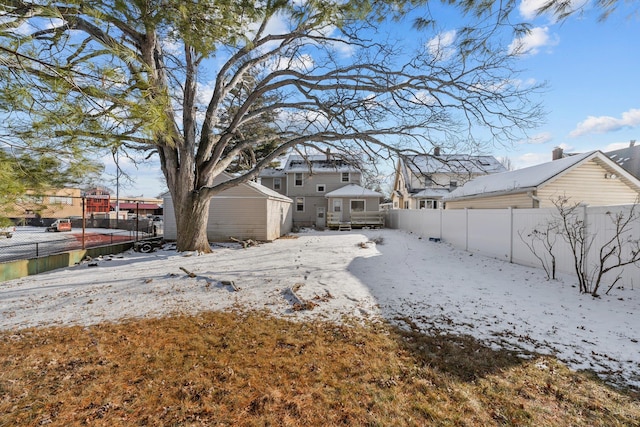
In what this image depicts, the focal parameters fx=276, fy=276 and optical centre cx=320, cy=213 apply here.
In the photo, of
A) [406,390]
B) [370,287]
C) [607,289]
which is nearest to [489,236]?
[607,289]

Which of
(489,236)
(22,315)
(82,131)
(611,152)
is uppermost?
(611,152)

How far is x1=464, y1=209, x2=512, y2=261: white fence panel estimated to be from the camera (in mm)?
8398

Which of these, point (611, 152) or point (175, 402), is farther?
point (611, 152)

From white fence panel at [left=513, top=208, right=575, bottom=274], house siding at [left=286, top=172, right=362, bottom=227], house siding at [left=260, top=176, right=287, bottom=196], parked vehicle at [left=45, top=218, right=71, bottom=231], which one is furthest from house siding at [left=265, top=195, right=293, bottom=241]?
parked vehicle at [left=45, top=218, right=71, bottom=231]

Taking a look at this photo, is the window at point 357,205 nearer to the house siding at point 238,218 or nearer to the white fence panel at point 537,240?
the house siding at point 238,218

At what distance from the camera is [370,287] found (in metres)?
6.10

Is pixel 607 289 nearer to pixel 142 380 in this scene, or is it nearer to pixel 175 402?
pixel 175 402

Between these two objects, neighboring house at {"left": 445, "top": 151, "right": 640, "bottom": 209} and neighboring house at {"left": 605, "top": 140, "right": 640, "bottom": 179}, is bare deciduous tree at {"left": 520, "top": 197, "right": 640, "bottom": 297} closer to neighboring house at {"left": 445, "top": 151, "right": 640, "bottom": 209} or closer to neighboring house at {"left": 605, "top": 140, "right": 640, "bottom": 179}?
neighboring house at {"left": 445, "top": 151, "right": 640, "bottom": 209}

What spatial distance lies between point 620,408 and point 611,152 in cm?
3051

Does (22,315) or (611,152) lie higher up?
(611,152)

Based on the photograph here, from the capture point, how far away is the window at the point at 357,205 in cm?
2317

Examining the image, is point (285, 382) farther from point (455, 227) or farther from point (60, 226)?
point (60, 226)

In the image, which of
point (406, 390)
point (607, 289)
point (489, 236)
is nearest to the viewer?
point (406, 390)

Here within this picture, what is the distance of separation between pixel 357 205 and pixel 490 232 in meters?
14.4
